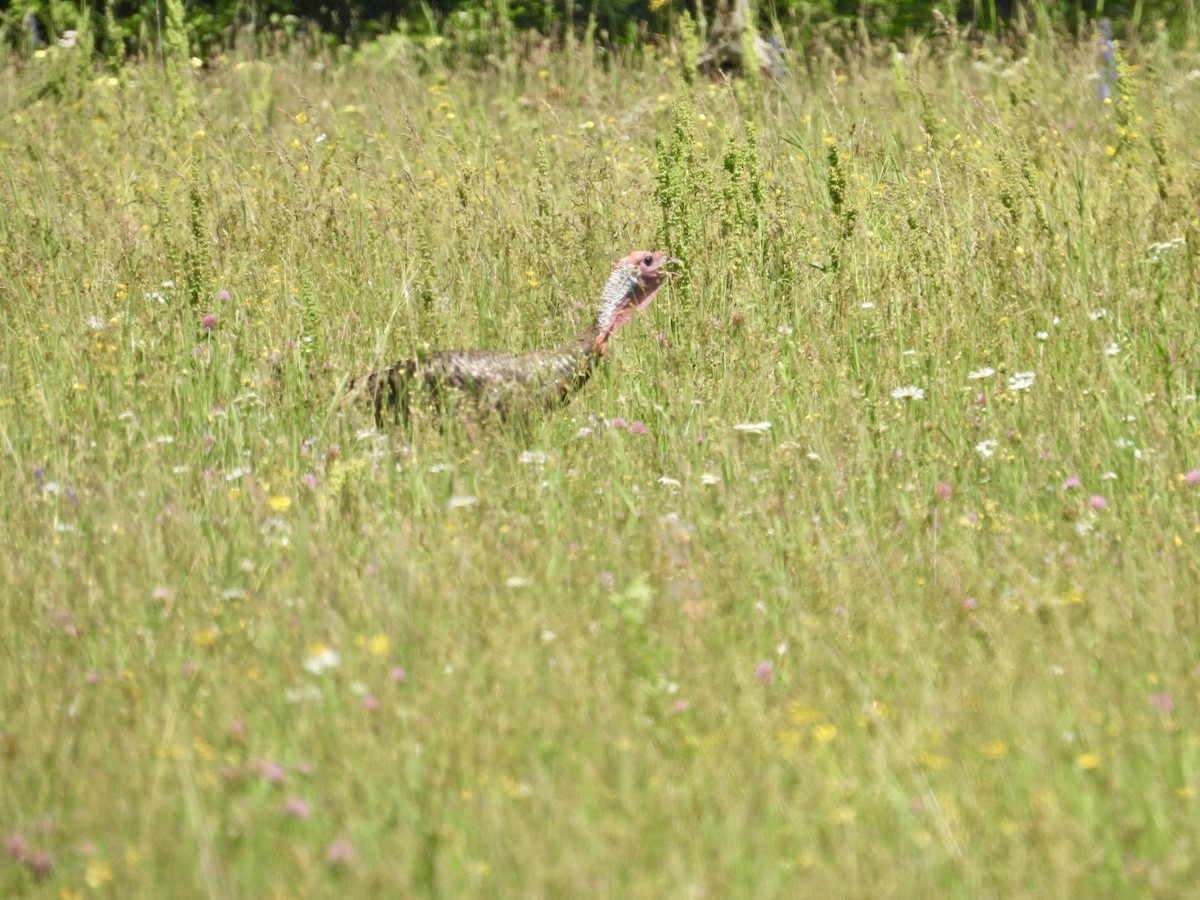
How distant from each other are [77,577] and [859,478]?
1839mm

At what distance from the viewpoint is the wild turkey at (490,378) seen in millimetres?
4270

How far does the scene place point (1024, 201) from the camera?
521 centimetres

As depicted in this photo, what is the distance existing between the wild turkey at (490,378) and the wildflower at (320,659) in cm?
142

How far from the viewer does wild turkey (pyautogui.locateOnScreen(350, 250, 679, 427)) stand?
427 centimetres

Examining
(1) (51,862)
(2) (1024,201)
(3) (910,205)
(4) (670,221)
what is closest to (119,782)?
(1) (51,862)

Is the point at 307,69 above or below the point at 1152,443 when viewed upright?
above

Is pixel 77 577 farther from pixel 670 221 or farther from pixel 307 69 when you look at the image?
pixel 307 69

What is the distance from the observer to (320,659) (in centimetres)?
265

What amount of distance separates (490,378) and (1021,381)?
150 cm

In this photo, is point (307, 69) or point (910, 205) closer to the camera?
point (910, 205)

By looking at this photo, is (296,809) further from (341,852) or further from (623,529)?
(623,529)

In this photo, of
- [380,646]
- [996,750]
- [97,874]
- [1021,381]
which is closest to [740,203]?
[1021,381]

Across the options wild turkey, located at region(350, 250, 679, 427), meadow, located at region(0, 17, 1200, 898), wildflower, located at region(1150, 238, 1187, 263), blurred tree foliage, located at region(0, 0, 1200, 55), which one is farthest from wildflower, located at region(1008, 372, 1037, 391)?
blurred tree foliage, located at region(0, 0, 1200, 55)

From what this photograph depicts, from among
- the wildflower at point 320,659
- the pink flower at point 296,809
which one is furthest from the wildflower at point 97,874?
the wildflower at point 320,659
